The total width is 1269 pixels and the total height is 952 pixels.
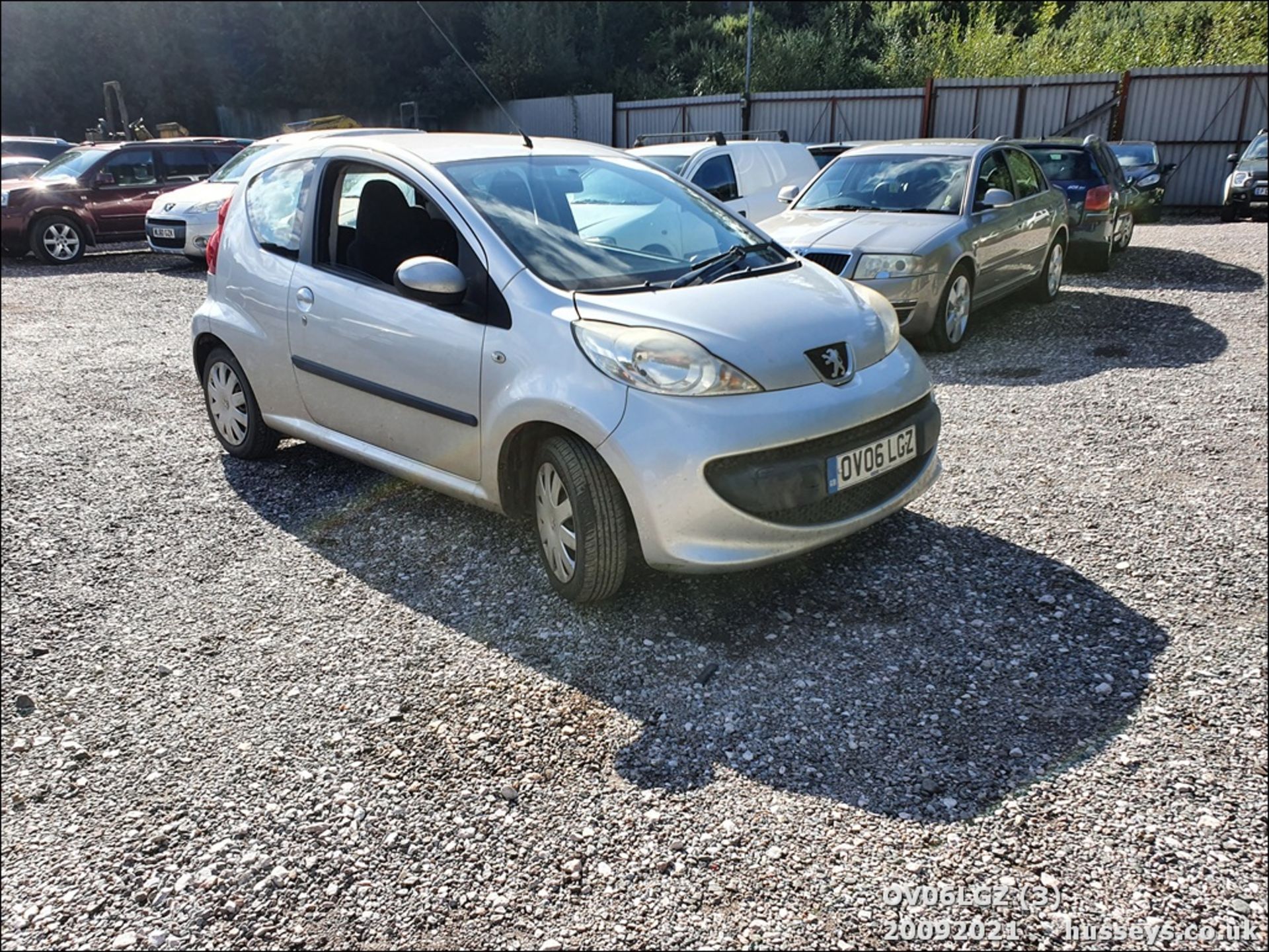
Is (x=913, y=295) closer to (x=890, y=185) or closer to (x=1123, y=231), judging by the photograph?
(x=890, y=185)

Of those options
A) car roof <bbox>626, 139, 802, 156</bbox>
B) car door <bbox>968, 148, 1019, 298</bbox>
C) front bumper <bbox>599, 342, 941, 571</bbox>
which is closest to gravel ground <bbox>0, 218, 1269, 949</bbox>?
front bumper <bbox>599, 342, 941, 571</bbox>

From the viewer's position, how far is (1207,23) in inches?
999

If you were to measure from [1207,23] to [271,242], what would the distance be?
2844cm

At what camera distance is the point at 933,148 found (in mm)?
→ 8766

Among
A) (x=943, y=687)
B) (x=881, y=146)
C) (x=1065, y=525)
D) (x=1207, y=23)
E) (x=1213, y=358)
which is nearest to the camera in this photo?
(x=943, y=687)

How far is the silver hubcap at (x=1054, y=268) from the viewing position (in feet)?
31.9

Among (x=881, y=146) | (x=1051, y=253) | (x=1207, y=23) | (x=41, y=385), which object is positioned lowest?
(x=41, y=385)

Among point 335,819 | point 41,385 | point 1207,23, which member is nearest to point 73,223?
point 41,385

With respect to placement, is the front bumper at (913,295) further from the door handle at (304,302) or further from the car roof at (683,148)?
the door handle at (304,302)

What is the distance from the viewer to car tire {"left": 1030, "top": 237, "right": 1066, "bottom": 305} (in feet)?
31.6

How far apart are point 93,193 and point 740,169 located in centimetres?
1065

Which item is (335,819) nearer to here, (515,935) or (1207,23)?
(515,935)

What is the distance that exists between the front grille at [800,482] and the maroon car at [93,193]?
48.2 feet

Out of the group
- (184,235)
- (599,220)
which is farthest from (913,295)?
(184,235)
